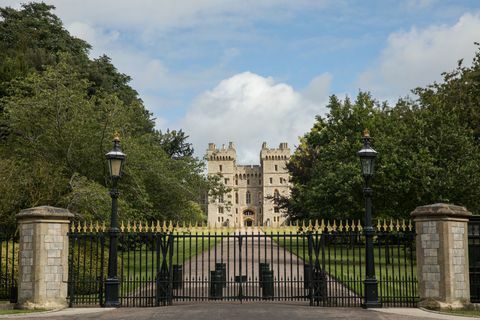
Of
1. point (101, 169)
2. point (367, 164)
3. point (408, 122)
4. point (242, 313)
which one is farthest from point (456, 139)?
point (242, 313)

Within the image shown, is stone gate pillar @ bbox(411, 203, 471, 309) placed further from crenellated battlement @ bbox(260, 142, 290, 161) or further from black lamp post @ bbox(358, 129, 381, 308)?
crenellated battlement @ bbox(260, 142, 290, 161)

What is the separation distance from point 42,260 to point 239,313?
5112 millimetres

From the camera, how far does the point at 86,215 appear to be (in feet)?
70.0

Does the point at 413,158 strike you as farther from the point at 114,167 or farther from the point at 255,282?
the point at 114,167

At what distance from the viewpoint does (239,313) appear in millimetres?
13391

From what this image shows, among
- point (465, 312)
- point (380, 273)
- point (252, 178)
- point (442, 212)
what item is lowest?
point (465, 312)

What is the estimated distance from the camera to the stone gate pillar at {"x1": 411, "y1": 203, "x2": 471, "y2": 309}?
14.6m

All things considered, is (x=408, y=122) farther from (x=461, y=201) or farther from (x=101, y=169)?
(x=101, y=169)

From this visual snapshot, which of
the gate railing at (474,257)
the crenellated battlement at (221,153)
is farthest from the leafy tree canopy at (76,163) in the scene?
the crenellated battlement at (221,153)

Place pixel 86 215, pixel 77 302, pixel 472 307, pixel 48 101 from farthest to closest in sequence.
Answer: pixel 48 101
pixel 86 215
pixel 77 302
pixel 472 307

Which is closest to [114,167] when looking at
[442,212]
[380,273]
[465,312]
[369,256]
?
[369,256]

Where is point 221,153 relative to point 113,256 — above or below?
above

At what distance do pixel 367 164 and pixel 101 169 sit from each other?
538 inches

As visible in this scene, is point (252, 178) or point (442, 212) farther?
point (252, 178)
